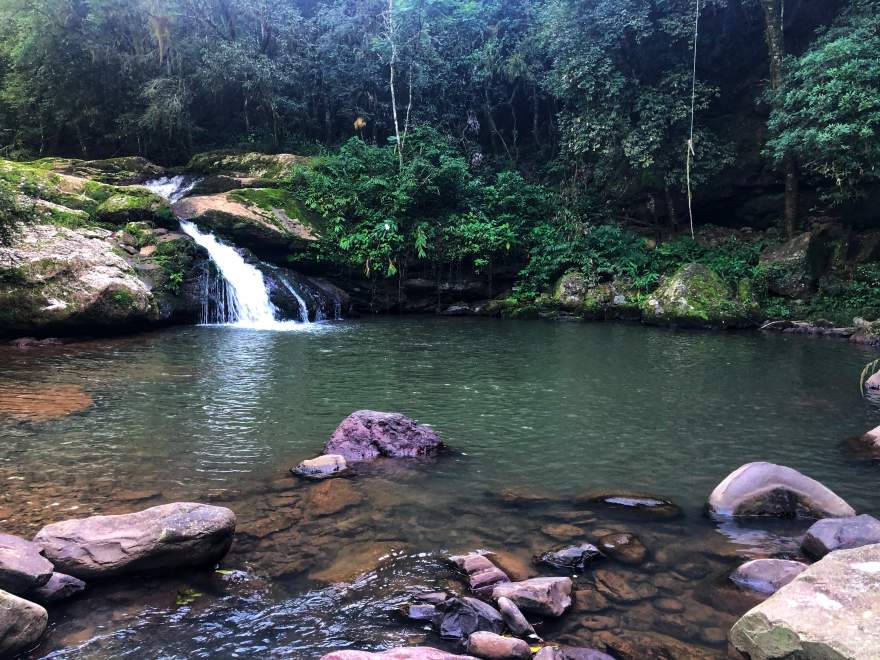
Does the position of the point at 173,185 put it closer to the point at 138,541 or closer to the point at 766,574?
the point at 138,541

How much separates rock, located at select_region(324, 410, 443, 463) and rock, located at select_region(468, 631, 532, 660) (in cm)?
320

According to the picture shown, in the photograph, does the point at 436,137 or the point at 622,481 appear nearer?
the point at 622,481

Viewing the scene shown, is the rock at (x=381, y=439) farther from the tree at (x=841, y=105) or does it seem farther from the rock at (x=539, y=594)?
the tree at (x=841, y=105)

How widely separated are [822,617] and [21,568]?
14.2ft

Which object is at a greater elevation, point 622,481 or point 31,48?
point 31,48

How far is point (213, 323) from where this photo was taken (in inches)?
652

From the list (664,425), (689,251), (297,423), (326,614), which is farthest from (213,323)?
(689,251)

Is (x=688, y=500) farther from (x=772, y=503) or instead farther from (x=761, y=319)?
(x=761, y=319)

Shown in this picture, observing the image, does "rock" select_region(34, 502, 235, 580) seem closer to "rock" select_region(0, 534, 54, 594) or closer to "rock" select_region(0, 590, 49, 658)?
"rock" select_region(0, 534, 54, 594)

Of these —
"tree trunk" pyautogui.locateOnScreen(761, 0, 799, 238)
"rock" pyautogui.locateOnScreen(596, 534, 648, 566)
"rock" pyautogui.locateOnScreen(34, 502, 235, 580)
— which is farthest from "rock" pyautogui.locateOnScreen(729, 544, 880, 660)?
"tree trunk" pyautogui.locateOnScreen(761, 0, 799, 238)

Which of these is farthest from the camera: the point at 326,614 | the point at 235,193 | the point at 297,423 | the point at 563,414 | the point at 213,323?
the point at 235,193

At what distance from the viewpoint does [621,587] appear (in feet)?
12.2

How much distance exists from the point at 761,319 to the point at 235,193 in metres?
17.8

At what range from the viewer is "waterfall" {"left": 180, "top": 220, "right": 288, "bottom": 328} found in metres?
16.8
